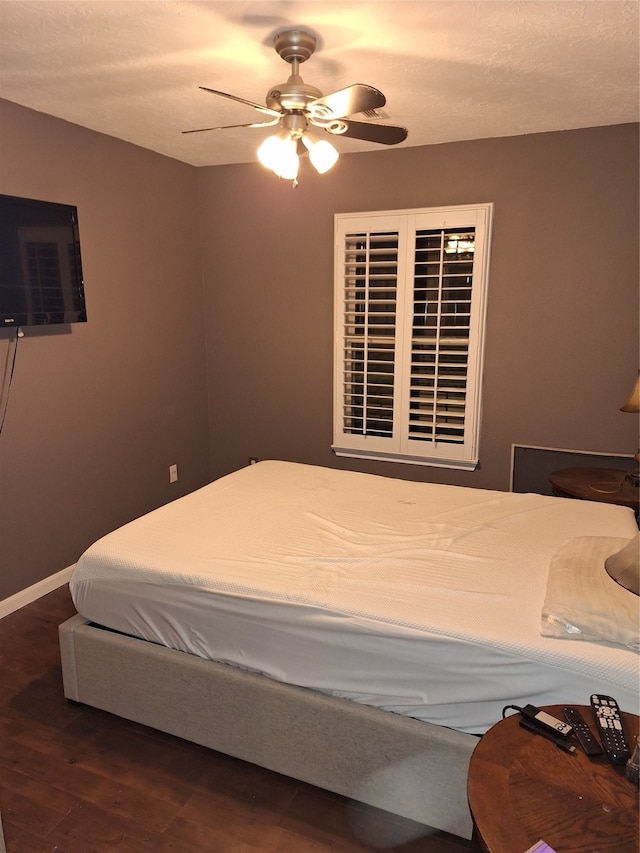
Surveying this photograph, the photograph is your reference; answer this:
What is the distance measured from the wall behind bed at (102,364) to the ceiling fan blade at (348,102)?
1672 millimetres

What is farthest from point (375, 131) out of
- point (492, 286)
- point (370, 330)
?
point (370, 330)

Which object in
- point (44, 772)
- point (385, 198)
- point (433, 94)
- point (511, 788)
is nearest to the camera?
point (511, 788)

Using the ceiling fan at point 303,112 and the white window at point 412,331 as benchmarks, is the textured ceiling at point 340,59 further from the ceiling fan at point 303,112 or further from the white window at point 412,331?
the white window at point 412,331

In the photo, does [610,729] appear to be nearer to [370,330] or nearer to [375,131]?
[375,131]

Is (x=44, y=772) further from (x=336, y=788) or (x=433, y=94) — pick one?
(x=433, y=94)

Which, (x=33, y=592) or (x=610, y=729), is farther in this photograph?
(x=33, y=592)

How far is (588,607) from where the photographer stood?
1.68 meters

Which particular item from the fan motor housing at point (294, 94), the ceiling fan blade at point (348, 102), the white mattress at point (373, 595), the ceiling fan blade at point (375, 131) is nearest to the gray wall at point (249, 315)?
the white mattress at point (373, 595)

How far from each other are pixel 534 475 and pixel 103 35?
305cm

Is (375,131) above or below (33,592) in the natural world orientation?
above

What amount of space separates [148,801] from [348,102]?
2.34m

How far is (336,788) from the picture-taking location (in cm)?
184

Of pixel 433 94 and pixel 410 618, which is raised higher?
pixel 433 94

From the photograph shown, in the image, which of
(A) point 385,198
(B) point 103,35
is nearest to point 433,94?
(A) point 385,198
